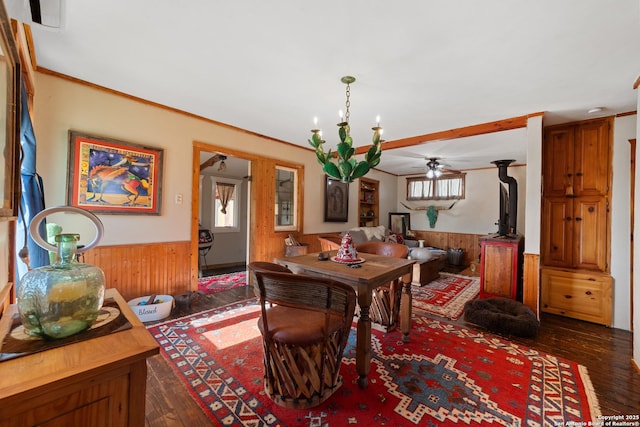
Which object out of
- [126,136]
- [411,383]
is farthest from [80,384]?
[126,136]

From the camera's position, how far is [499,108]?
2.93 meters

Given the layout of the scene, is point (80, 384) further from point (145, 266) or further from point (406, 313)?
point (145, 266)

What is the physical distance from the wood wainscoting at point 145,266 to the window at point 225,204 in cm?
257

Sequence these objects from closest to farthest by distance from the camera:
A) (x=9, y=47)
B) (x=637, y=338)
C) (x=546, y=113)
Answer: (x=9, y=47) → (x=637, y=338) → (x=546, y=113)

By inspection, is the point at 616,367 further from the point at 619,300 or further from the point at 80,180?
the point at 80,180

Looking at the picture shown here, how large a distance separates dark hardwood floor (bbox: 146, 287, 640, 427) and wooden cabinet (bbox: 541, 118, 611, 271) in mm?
804

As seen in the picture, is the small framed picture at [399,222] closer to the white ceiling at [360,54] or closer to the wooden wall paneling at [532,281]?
the wooden wall paneling at [532,281]

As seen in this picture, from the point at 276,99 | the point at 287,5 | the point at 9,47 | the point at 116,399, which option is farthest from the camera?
the point at 276,99

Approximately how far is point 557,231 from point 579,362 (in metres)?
1.78

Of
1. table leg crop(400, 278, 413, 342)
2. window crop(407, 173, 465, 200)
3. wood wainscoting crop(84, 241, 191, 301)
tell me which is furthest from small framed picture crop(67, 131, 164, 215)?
window crop(407, 173, 465, 200)

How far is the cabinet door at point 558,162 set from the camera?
3.27 meters

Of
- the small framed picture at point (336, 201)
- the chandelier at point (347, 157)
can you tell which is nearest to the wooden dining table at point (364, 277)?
the chandelier at point (347, 157)

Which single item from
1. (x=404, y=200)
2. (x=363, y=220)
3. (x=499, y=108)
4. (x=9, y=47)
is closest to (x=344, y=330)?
(x=9, y=47)

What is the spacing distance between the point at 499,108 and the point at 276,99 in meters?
2.48
